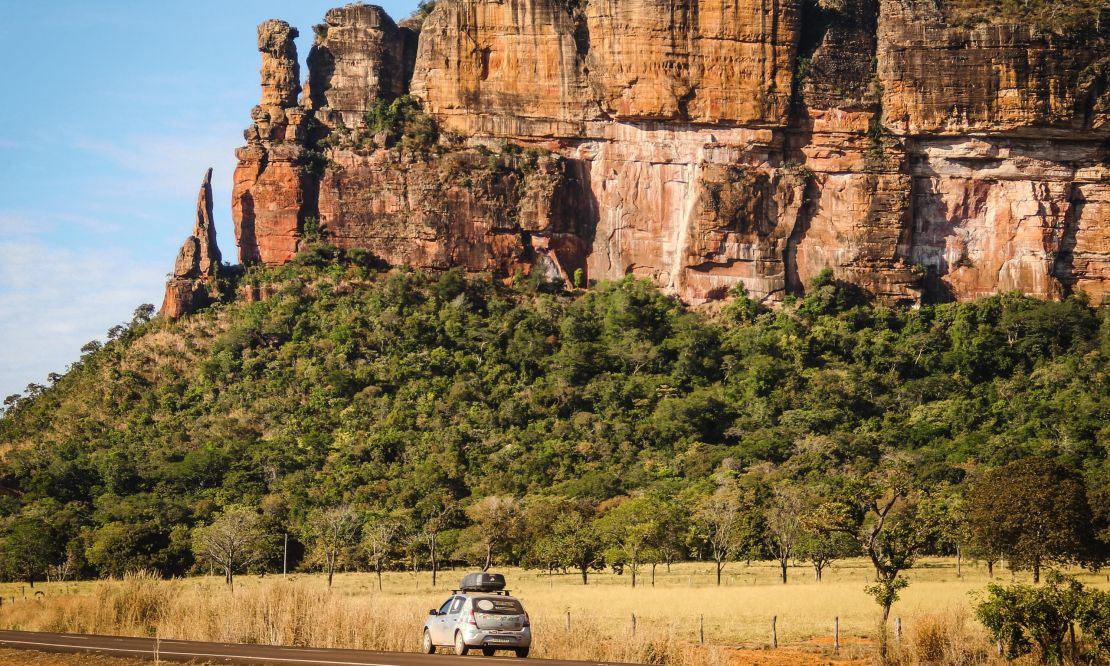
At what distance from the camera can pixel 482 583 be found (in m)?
27.7

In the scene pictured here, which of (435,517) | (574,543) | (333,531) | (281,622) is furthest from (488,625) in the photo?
(435,517)

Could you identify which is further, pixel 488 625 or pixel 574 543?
pixel 574 543

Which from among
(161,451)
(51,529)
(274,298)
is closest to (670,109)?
(274,298)

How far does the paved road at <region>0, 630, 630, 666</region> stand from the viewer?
79.9 ft

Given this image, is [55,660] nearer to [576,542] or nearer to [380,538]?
[576,542]

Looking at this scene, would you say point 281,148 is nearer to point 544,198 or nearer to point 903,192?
point 544,198

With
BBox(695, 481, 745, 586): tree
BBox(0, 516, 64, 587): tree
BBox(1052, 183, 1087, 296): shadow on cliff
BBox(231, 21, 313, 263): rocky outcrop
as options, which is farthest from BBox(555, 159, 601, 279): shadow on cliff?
BBox(0, 516, 64, 587): tree

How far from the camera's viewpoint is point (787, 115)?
3531 inches

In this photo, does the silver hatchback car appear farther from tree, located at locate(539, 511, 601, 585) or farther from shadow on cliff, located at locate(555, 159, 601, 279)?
shadow on cliff, located at locate(555, 159, 601, 279)

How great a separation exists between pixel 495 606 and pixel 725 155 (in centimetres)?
6723

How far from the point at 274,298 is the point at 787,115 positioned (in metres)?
35.1

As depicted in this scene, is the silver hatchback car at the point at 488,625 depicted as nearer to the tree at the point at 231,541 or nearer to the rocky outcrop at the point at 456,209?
the tree at the point at 231,541

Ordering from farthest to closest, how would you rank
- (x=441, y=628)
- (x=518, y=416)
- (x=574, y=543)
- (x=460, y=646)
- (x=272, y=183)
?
(x=272, y=183), (x=518, y=416), (x=574, y=543), (x=441, y=628), (x=460, y=646)

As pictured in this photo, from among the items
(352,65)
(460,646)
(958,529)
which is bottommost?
(460,646)
